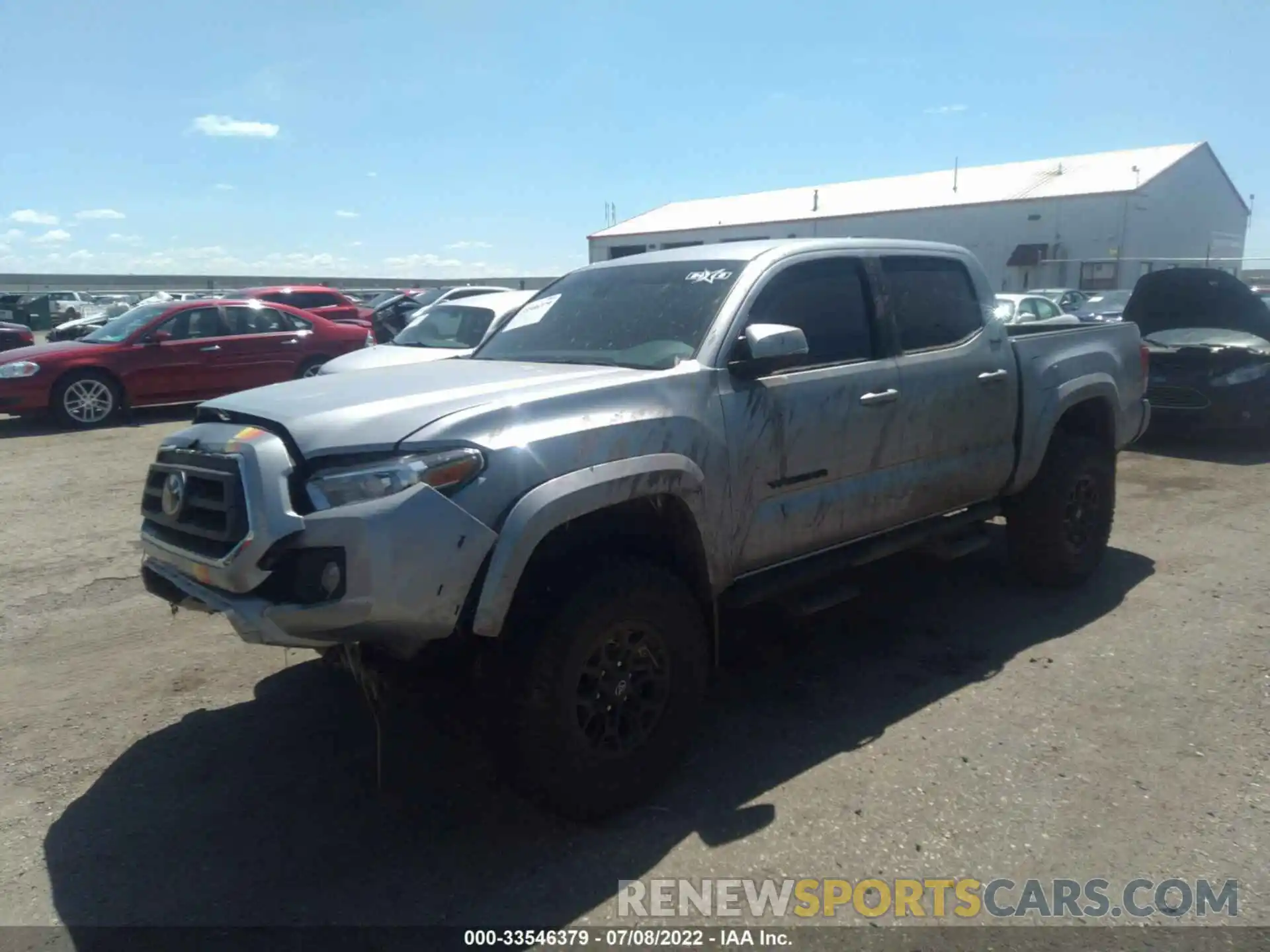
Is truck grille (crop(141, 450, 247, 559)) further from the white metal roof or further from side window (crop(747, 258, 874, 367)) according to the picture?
the white metal roof

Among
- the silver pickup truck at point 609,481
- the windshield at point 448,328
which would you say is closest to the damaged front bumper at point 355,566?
the silver pickup truck at point 609,481

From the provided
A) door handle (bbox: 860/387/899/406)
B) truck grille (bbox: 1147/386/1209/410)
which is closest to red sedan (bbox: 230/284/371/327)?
truck grille (bbox: 1147/386/1209/410)

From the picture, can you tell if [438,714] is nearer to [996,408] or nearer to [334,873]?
[334,873]

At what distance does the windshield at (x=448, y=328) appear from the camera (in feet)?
35.3

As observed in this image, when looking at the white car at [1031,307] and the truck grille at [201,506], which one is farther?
the white car at [1031,307]

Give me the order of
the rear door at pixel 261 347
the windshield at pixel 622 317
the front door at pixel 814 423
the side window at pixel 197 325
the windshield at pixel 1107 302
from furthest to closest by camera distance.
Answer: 1. the windshield at pixel 1107 302
2. the rear door at pixel 261 347
3. the side window at pixel 197 325
4. the windshield at pixel 622 317
5. the front door at pixel 814 423

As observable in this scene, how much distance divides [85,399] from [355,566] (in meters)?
11.1

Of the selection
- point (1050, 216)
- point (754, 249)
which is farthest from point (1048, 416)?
point (1050, 216)

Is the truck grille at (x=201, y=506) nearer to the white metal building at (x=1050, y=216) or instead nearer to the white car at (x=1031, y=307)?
the white car at (x=1031, y=307)

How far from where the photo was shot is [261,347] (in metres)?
13.5

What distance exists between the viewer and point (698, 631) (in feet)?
11.8

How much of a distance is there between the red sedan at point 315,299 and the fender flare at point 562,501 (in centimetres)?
1511

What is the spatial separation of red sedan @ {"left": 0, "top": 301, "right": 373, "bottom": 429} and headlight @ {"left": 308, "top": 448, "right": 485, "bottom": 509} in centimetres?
1079

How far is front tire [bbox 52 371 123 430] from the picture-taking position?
11.9m
